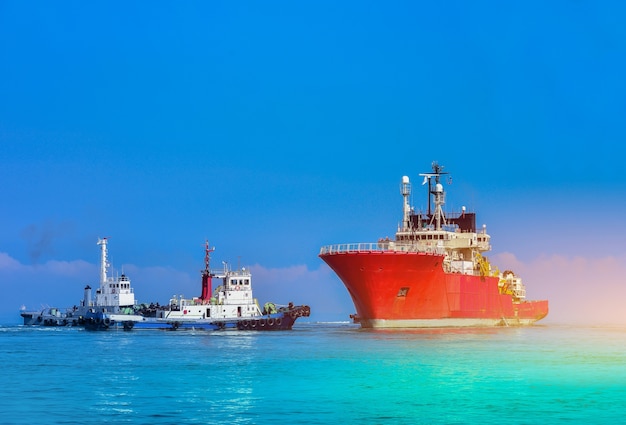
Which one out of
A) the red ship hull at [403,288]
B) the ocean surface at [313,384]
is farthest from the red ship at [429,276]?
the ocean surface at [313,384]

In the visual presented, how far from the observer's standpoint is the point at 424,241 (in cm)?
7756

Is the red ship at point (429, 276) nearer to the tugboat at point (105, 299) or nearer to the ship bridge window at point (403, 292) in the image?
the ship bridge window at point (403, 292)

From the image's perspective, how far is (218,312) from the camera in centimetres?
7462

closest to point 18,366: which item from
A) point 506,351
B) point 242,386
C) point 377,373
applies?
point 242,386

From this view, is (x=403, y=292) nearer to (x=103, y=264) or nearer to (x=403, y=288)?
(x=403, y=288)

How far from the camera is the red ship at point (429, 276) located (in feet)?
206

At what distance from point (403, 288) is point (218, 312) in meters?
18.1

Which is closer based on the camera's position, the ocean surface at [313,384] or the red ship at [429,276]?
the ocean surface at [313,384]

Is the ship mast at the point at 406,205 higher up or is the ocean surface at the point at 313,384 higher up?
the ship mast at the point at 406,205

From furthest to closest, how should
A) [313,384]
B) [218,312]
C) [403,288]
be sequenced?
[218,312], [403,288], [313,384]

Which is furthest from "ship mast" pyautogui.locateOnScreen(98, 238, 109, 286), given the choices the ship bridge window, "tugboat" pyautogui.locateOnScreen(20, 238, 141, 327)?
the ship bridge window

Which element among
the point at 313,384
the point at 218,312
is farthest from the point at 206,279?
the point at 313,384

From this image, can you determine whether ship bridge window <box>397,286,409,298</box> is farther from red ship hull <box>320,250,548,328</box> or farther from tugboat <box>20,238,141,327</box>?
tugboat <box>20,238,141,327</box>

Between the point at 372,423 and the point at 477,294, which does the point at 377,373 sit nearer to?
the point at 372,423
